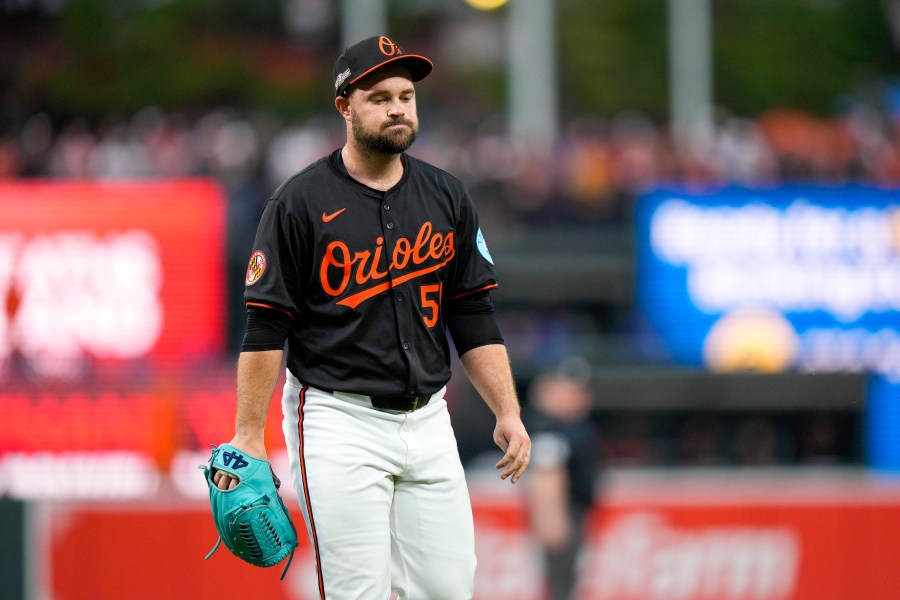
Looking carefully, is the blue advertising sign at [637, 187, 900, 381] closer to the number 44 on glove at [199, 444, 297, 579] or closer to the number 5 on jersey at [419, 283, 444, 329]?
the number 5 on jersey at [419, 283, 444, 329]

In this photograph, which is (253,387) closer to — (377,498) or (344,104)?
(377,498)

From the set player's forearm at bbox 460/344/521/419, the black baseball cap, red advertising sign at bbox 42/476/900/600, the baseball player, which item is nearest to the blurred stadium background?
red advertising sign at bbox 42/476/900/600

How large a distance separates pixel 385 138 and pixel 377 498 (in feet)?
3.60

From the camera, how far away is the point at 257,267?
4.28 meters

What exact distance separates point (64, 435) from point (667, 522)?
512 centimetres

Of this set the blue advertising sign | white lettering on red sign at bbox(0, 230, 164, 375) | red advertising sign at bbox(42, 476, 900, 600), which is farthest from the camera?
the blue advertising sign

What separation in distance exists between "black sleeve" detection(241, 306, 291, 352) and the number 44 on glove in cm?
33

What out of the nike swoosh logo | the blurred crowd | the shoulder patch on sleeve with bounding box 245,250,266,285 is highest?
the blurred crowd

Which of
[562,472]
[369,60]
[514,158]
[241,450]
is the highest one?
[514,158]

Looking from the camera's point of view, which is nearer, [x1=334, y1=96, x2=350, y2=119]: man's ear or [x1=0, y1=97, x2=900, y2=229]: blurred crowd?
[x1=334, y1=96, x2=350, y2=119]: man's ear

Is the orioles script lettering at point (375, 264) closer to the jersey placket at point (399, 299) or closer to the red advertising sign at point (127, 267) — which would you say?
the jersey placket at point (399, 299)

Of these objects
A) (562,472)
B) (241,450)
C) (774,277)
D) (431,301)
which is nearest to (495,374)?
(431,301)

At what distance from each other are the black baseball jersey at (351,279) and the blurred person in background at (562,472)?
3.80m

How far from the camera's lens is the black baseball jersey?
4301 millimetres
